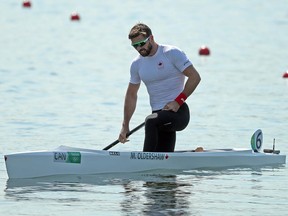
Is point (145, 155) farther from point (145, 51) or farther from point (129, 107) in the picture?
point (145, 51)

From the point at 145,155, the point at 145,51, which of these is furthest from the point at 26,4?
the point at 145,51

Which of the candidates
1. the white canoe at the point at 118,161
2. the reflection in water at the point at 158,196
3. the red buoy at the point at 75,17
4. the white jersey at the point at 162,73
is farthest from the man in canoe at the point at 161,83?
the red buoy at the point at 75,17

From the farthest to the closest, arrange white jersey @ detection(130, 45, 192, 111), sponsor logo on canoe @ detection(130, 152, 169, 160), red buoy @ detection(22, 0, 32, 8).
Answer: red buoy @ detection(22, 0, 32, 8), sponsor logo on canoe @ detection(130, 152, 169, 160), white jersey @ detection(130, 45, 192, 111)

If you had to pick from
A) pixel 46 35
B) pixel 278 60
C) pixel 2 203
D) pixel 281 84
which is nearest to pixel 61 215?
pixel 2 203

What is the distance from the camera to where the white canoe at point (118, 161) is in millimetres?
12562

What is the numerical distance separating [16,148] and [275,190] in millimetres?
4204

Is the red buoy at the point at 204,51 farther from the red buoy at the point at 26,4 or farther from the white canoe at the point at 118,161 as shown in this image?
the red buoy at the point at 26,4

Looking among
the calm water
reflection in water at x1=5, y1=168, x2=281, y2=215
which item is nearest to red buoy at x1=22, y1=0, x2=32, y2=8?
the calm water

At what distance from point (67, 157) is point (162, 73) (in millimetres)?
1490

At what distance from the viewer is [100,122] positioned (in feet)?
58.4

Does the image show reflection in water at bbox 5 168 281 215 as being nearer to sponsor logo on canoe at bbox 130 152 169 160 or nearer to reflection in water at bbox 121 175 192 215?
reflection in water at bbox 121 175 192 215

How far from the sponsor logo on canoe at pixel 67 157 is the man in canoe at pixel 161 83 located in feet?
2.10

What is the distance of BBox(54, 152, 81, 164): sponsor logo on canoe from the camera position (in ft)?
41.6

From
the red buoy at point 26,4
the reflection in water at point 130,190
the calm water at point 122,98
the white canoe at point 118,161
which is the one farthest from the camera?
the red buoy at point 26,4
